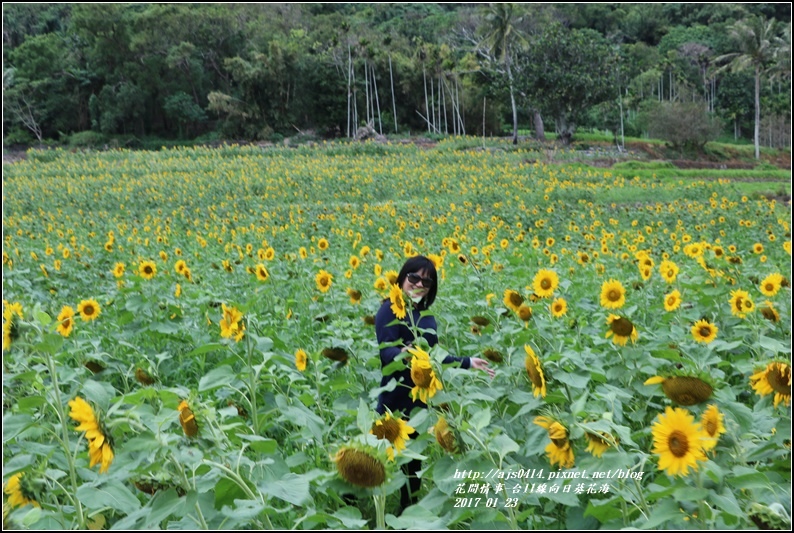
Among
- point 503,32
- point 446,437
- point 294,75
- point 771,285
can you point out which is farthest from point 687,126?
point 446,437

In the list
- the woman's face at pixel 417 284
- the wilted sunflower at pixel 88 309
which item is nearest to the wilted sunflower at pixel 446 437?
the woman's face at pixel 417 284

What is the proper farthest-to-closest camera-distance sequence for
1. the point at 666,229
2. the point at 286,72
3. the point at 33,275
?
1. the point at 286,72
2. the point at 666,229
3. the point at 33,275

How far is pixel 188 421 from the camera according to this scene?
1.13m

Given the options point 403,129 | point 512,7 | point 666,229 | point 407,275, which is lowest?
point 666,229

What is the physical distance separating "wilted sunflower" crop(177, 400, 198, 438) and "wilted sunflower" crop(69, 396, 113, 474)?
13 cm

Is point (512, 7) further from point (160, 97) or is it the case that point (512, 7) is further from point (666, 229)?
point (666, 229)

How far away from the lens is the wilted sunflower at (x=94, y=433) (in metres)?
1.09

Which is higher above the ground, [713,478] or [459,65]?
[459,65]

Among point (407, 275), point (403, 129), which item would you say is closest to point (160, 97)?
point (403, 129)

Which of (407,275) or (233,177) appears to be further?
(233,177)

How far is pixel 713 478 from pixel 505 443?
37 centimetres

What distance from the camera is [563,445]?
4.04 feet

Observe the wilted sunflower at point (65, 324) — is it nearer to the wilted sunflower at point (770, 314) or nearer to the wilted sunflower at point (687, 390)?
the wilted sunflower at point (687, 390)

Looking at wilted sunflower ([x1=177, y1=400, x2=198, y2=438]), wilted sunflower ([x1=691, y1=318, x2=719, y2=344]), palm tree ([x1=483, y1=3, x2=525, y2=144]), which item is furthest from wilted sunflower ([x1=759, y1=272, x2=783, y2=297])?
palm tree ([x1=483, y1=3, x2=525, y2=144])
